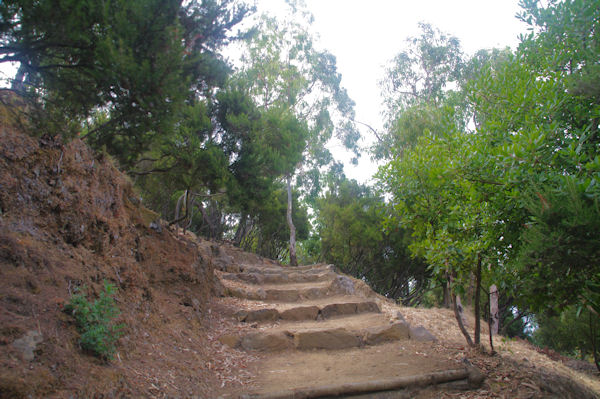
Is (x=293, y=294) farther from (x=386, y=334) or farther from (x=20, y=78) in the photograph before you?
(x=20, y=78)

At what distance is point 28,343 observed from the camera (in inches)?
84.4

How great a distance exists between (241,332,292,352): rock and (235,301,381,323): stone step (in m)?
0.75

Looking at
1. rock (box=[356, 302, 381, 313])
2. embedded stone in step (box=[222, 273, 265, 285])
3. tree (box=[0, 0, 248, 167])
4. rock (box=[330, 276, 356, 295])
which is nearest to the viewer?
Answer: tree (box=[0, 0, 248, 167])

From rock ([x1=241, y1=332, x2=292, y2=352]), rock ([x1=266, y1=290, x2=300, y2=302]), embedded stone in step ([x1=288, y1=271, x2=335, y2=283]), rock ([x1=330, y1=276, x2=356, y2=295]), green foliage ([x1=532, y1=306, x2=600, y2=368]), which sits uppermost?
embedded stone in step ([x1=288, y1=271, x2=335, y2=283])

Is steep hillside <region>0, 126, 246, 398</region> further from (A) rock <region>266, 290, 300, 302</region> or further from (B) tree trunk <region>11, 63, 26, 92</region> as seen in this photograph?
(A) rock <region>266, 290, 300, 302</region>

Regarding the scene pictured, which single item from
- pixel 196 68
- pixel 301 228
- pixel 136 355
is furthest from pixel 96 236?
pixel 301 228

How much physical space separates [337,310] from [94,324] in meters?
4.32

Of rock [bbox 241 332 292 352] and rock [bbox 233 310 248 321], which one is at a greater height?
rock [bbox 233 310 248 321]

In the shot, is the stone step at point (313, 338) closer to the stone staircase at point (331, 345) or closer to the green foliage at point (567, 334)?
the stone staircase at point (331, 345)

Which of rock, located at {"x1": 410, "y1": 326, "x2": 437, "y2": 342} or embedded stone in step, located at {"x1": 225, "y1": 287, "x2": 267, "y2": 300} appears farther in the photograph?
embedded stone in step, located at {"x1": 225, "y1": 287, "x2": 267, "y2": 300}

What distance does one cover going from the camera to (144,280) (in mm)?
4164

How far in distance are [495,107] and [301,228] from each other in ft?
49.1

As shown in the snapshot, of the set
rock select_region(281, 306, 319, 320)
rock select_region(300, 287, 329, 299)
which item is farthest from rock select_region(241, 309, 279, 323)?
rock select_region(300, 287, 329, 299)

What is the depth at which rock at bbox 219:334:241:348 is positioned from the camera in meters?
4.71
